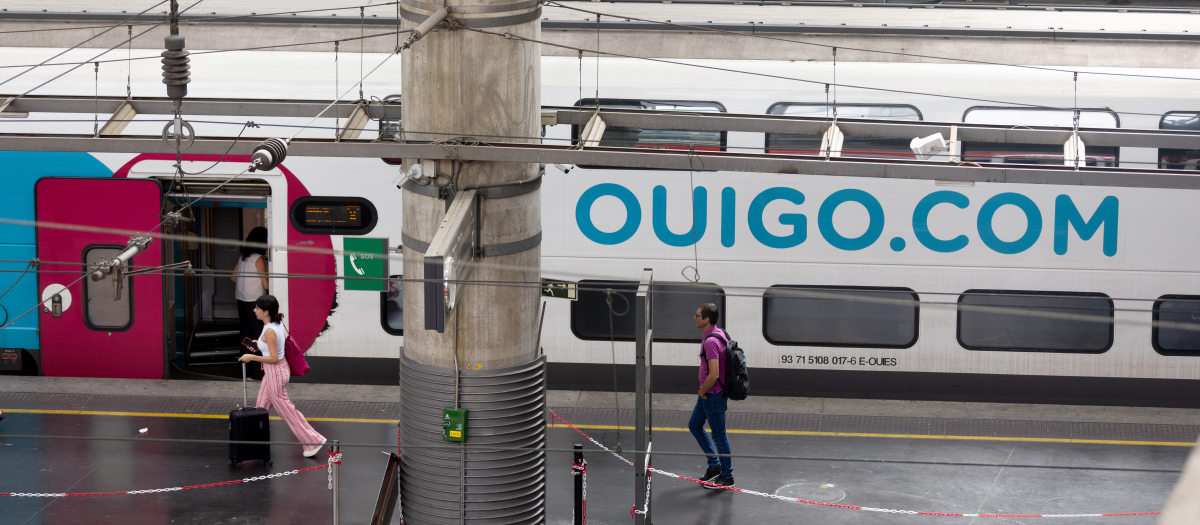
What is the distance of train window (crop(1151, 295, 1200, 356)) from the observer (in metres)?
10.7

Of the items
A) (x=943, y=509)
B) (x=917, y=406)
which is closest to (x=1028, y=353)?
(x=917, y=406)

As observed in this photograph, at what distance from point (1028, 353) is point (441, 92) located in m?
6.67

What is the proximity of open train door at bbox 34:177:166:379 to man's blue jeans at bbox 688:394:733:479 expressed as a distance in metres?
5.51

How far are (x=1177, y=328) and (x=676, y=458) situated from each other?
4.79 m

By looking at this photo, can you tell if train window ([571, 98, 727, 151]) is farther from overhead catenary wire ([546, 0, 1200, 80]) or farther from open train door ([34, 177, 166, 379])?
open train door ([34, 177, 166, 379])

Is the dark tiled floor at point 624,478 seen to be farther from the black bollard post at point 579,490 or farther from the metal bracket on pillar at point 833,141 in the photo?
the metal bracket on pillar at point 833,141

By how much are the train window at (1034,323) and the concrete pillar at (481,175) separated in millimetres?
5143

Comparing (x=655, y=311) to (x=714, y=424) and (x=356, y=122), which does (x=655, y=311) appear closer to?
(x=714, y=424)

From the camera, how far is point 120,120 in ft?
25.9

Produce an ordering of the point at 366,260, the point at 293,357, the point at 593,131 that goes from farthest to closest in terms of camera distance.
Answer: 1. the point at 366,260
2. the point at 293,357
3. the point at 593,131

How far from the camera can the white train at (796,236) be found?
10.7 m

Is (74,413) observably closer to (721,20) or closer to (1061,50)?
(721,20)

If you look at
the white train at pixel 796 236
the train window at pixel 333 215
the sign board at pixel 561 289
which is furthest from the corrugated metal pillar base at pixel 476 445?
the train window at pixel 333 215

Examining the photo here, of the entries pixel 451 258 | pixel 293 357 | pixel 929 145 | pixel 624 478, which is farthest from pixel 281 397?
pixel 929 145
